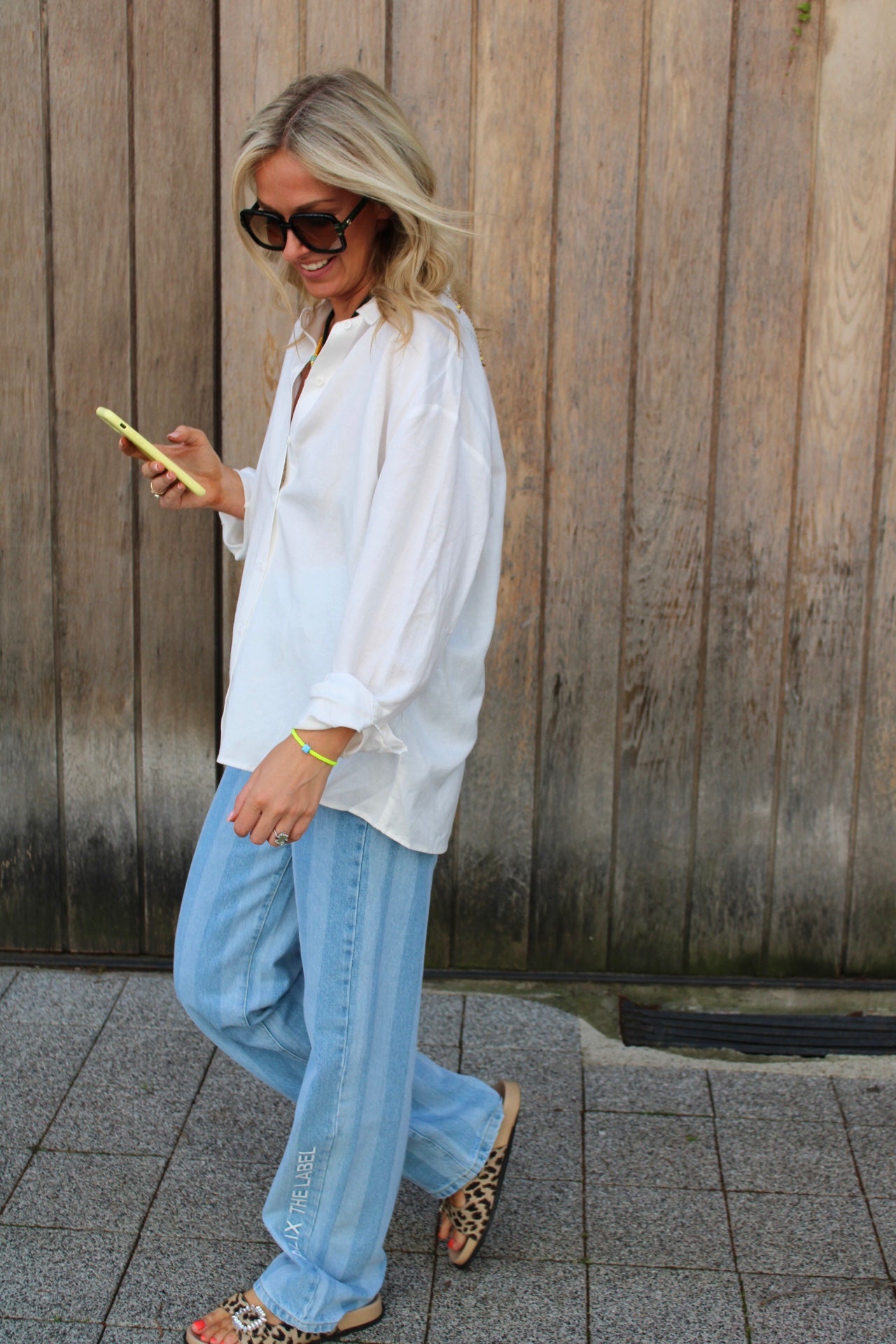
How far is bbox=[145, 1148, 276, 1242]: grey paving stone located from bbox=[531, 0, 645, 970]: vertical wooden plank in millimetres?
1078

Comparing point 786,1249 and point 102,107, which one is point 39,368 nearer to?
point 102,107

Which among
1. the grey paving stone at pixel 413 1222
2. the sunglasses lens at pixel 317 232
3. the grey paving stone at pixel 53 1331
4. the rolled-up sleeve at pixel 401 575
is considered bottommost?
the grey paving stone at pixel 53 1331

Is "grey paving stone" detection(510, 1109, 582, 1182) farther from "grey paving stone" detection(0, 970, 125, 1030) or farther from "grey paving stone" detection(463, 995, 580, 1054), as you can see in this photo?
"grey paving stone" detection(0, 970, 125, 1030)

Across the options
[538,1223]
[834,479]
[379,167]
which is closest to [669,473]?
[834,479]

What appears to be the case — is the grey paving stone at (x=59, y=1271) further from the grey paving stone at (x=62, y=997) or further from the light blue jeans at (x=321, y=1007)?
the grey paving stone at (x=62, y=997)

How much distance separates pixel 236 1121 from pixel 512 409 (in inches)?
66.6

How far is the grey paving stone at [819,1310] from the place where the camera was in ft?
7.23

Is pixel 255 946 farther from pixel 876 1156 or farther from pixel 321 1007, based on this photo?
pixel 876 1156

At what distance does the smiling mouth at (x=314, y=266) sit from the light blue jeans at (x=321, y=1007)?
0.80 meters

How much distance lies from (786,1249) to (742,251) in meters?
2.10

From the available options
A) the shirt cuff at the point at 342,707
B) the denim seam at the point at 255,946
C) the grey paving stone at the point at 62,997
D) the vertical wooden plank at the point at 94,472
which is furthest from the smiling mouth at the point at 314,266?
the grey paving stone at the point at 62,997

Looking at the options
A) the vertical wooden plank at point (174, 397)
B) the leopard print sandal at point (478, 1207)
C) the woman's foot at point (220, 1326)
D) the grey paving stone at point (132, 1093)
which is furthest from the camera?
the vertical wooden plank at point (174, 397)

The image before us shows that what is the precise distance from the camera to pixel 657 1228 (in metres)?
2.48

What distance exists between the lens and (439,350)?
1.93 m
